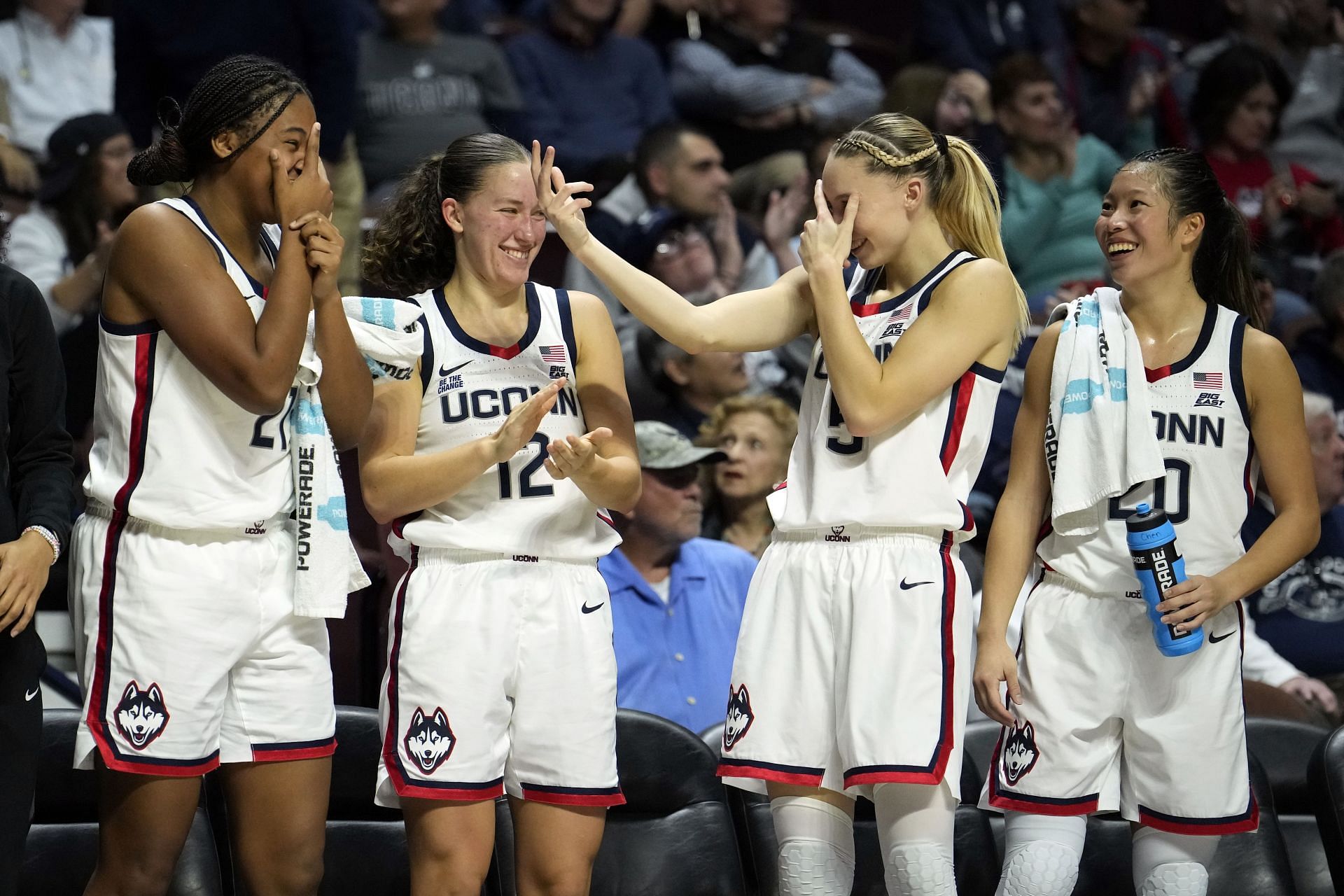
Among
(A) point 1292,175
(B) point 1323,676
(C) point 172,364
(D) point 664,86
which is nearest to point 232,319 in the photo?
(C) point 172,364

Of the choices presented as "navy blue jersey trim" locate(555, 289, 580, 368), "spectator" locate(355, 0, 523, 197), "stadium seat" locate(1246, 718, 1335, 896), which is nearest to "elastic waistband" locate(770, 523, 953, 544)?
"navy blue jersey trim" locate(555, 289, 580, 368)

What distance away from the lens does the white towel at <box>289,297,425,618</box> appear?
309 centimetres

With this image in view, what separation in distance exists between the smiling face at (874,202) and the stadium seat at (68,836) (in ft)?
7.06

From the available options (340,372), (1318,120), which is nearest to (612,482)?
(340,372)

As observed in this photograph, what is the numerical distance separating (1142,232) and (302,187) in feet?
5.96

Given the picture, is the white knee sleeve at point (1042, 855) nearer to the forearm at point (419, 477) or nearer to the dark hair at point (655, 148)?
the forearm at point (419, 477)

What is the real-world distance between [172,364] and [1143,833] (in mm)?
2234

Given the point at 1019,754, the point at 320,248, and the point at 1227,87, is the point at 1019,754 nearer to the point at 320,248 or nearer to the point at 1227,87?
the point at 320,248

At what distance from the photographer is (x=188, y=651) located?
9.75 feet

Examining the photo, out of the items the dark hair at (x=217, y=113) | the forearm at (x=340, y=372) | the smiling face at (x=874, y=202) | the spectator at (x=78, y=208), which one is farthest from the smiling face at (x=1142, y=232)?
the spectator at (x=78, y=208)

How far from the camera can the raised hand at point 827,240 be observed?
10.6 feet

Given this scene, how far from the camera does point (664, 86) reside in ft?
26.6

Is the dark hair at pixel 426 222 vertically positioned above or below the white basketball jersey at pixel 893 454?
above

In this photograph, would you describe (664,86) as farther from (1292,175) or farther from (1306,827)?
(1306,827)
